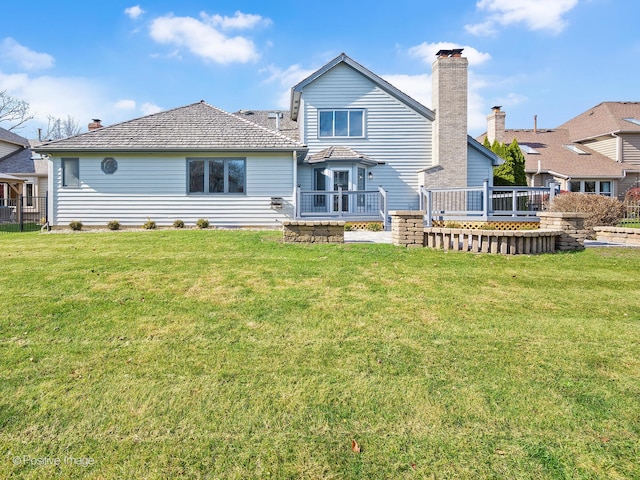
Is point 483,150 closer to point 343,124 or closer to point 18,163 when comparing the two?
point 343,124

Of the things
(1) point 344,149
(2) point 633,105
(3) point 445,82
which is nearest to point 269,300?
(1) point 344,149

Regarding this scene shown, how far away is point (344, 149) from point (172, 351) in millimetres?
14864

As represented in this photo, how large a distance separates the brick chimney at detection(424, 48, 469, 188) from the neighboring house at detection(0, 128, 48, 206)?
2358cm

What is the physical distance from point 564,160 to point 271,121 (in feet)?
65.9

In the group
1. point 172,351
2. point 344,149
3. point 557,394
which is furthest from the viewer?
point 344,149

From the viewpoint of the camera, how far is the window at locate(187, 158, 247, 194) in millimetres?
15227

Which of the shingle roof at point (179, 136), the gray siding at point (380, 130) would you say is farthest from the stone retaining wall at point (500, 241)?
the gray siding at point (380, 130)

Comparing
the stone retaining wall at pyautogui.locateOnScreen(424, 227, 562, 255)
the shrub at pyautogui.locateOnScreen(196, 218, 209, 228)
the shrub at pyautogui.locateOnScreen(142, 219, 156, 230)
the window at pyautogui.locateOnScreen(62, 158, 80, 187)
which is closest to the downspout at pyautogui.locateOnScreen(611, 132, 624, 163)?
the stone retaining wall at pyautogui.locateOnScreen(424, 227, 562, 255)

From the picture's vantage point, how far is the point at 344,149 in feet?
57.3

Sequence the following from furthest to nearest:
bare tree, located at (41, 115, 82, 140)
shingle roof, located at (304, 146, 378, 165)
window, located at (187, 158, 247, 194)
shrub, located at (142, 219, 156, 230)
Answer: bare tree, located at (41, 115, 82, 140)
shingle roof, located at (304, 146, 378, 165)
window, located at (187, 158, 247, 194)
shrub, located at (142, 219, 156, 230)

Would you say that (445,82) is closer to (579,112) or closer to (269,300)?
(269,300)

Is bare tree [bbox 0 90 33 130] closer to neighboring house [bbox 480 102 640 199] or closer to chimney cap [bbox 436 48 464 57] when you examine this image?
chimney cap [bbox 436 48 464 57]

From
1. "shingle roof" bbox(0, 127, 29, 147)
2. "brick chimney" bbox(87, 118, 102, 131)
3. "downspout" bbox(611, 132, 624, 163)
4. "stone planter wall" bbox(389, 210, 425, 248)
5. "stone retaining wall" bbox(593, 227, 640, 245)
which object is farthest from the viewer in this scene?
"shingle roof" bbox(0, 127, 29, 147)

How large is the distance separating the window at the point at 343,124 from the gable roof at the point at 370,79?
1522mm
